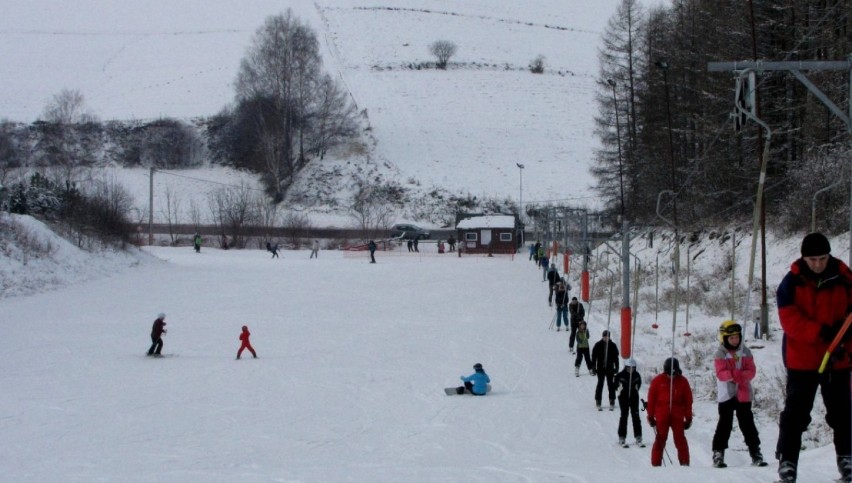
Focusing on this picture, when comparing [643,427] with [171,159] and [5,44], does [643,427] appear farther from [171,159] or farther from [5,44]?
[5,44]

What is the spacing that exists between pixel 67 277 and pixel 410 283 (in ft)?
47.1

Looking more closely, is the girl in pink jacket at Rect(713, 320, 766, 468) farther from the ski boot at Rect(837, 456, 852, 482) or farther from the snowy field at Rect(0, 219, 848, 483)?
the ski boot at Rect(837, 456, 852, 482)

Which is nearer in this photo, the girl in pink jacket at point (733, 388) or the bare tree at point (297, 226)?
the girl in pink jacket at point (733, 388)

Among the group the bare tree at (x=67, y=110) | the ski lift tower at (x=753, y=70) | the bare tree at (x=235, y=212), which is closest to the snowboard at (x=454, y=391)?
the ski lift tower at (x=753, y=70)

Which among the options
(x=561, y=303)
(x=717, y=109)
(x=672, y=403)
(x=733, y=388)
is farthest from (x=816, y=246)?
(x=717, y=109)

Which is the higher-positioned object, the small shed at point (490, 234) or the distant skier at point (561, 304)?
the small shed at point (490, 234)

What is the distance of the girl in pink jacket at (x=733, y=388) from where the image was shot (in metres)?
8.25

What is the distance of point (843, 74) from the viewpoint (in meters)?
21.9

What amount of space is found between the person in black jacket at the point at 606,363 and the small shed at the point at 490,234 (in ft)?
156

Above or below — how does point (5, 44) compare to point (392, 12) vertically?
below

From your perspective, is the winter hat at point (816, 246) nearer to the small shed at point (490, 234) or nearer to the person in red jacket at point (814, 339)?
the person in red jacket at point (814, 339)

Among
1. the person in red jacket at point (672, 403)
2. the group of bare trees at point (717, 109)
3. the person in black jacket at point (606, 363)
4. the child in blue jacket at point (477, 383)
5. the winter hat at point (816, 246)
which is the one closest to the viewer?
the winter hat at point (816, 246)

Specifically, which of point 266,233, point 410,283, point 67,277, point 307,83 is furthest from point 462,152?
point 67,277

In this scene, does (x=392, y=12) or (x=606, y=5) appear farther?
(x=606, y=5)
